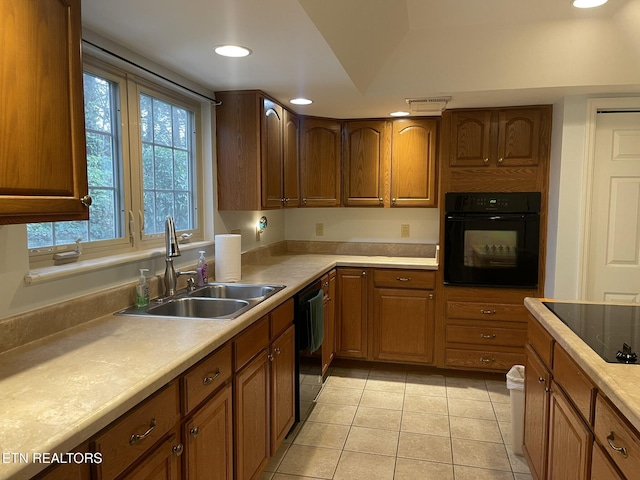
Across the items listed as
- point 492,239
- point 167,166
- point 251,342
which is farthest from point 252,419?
point 492,239

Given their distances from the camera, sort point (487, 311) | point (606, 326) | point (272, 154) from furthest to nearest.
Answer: point (487, 311), point (272, 154), point (606, 326)

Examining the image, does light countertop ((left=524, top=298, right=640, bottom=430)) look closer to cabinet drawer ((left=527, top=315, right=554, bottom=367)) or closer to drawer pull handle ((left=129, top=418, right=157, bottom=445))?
cabinet drawer ((left=527, top=315, right=554, bottom=367))

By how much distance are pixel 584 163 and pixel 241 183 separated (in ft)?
7.26

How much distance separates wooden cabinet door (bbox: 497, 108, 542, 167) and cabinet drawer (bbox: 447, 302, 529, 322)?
104 cm

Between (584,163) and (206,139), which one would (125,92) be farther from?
(584,163)

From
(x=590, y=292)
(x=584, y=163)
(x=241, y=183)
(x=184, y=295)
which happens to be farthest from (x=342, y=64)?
(x=590, y=292)

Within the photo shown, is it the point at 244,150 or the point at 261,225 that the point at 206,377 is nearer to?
the point at 244,150

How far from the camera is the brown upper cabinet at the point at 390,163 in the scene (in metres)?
3.57

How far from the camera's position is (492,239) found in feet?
10.8

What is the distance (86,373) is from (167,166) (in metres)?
1.50

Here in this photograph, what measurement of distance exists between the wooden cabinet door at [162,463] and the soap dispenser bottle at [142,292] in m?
0.80

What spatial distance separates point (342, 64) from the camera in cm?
225

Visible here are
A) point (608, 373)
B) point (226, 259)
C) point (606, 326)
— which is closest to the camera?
point (608, 373)

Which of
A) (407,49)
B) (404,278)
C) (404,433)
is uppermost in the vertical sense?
(407,49)
